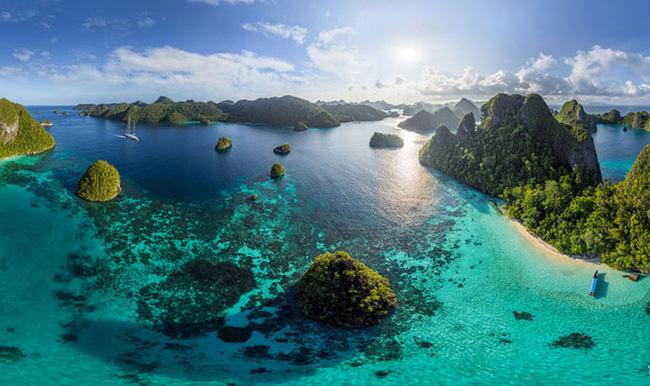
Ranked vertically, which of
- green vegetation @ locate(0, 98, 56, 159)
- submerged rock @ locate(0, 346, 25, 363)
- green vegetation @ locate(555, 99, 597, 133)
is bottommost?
submerged rock @ locate(0, 346, 25, 363)

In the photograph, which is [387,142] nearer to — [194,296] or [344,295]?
[344,295]

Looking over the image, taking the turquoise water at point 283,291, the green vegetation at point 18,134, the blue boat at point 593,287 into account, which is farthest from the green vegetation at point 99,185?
the blue boat at point 593,287

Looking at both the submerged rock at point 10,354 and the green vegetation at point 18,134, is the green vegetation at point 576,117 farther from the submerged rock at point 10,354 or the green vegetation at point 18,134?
the green vegetation at point 18,134

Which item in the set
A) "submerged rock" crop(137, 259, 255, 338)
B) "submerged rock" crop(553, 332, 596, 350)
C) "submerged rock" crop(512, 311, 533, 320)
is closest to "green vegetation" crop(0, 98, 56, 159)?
"submerged rock" crop(137, 259, 255, 338)

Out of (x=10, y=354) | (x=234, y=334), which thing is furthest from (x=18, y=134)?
(x=234, y=334)

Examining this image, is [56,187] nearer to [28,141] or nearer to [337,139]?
[28,141]

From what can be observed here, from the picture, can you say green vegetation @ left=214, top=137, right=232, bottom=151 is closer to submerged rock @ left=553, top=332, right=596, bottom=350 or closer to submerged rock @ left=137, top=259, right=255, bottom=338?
submerged rock @ left=137, top=259, right=255, bottom=338
